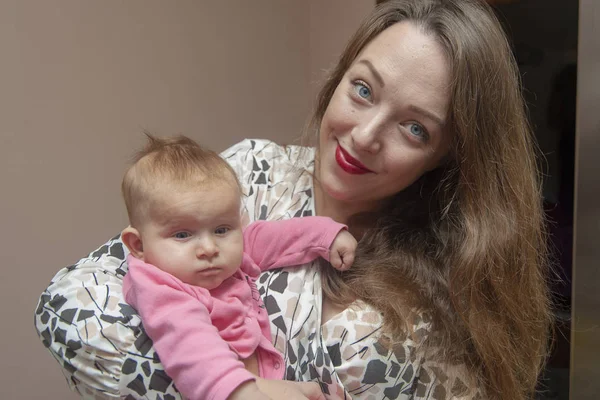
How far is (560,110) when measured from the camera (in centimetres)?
158

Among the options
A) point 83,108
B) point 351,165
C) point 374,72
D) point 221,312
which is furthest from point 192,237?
point 83,108

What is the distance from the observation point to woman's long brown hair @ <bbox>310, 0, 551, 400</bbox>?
111 cm

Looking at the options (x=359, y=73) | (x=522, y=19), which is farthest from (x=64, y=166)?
(x=522, y=19)

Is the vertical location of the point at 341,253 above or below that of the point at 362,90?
below

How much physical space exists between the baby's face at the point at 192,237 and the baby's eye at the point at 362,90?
41cm

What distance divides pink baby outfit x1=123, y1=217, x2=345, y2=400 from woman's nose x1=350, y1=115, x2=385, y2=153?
0.18 metres

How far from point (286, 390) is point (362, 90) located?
2.12ft

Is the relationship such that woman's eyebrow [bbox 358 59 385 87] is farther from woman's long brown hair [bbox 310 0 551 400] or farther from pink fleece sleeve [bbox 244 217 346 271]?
pink fleece sleeve [bbox 244 217 346 271]

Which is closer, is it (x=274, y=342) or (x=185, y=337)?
(x=185, y=337)

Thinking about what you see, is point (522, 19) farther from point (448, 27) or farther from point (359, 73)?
point (359, 73)

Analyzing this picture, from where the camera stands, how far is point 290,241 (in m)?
1.14

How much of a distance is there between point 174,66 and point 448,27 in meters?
1.09

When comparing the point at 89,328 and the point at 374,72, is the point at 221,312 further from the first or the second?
the point at 374,72

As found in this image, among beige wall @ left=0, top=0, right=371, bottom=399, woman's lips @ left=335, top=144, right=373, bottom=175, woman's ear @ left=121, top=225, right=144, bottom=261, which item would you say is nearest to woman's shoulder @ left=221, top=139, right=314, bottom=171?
woman's lips @ left=335, top=144, right=373, bottom=175
